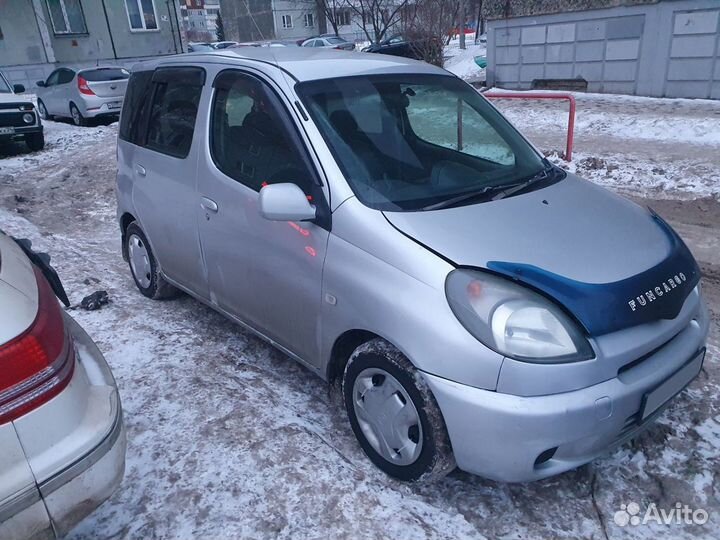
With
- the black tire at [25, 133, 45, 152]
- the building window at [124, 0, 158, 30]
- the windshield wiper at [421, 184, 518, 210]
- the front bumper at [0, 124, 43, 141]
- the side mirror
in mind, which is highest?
the building window at [124, 0, 158, 30]

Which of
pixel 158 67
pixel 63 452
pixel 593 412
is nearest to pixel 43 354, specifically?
pixel 63 452

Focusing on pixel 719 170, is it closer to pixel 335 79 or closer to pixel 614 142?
pixel 614 142

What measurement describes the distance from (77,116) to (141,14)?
44.6ft

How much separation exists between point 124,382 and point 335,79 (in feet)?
7.29

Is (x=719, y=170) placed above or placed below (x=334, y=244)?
below

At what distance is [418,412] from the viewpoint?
245 centimetres

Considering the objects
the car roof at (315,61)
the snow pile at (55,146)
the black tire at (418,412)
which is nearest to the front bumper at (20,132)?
the snow pile at (55,146)

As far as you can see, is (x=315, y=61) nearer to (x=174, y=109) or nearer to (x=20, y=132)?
(x=174, y=109)

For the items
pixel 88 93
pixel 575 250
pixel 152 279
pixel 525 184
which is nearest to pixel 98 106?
pixel 88 93

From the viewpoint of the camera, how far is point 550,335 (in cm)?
226

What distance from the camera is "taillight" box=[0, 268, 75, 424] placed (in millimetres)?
1775

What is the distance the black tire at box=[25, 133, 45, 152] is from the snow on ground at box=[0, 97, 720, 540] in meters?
9.81

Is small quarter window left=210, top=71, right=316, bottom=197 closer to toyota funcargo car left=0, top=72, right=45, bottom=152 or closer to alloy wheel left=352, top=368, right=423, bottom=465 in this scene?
alloy wheel left=352, top=368, right=423, bottom=465

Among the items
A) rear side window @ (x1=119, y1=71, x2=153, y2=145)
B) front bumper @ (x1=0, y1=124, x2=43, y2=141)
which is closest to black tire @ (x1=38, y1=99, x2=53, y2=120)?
front bumper @ (x1=0, y1=124, x2=43, y2=141)
